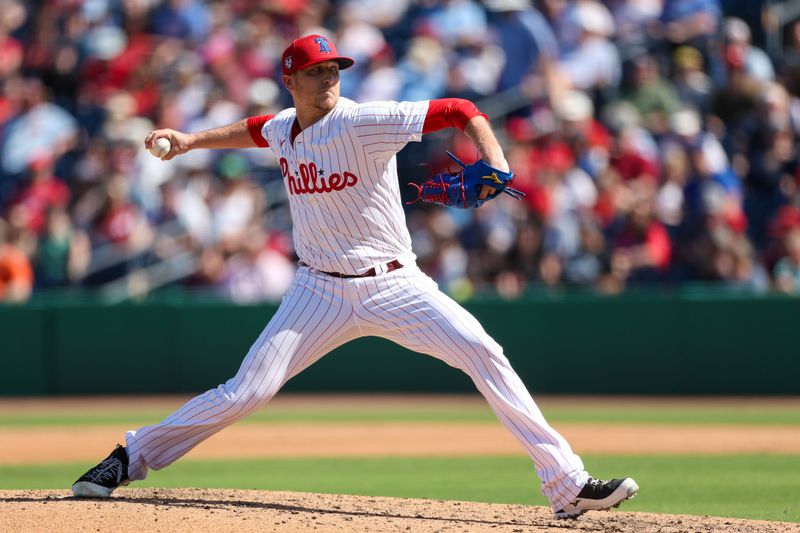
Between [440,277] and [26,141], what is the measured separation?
17.1 ft

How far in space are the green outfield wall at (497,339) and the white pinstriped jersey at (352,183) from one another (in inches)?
296

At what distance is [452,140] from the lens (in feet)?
43.7

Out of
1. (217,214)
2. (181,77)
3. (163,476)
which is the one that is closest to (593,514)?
(163,476)

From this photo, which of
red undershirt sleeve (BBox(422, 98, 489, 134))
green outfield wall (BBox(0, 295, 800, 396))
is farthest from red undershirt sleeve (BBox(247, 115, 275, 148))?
green outfield wall (BBox(0, 295, 800, 396))

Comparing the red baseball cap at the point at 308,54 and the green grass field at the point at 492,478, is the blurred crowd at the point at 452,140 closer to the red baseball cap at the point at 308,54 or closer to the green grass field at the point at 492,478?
the green grass field at the point at 492,478

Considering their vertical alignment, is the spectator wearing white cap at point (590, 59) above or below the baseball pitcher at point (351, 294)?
above

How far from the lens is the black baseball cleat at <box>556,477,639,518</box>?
5.15m

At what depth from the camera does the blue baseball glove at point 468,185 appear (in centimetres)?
491

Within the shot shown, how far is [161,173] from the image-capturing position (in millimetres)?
13469

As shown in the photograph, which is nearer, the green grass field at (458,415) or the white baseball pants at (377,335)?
the white baseball pants at (377,335)

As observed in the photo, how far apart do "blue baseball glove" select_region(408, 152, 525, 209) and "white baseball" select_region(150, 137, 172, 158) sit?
121 cm

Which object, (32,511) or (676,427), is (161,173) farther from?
(32,511)

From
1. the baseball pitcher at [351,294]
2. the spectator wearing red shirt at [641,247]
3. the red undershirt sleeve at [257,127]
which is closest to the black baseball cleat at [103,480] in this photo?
the baseball pitcher at [351,294]

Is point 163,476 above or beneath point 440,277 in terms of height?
beneath
